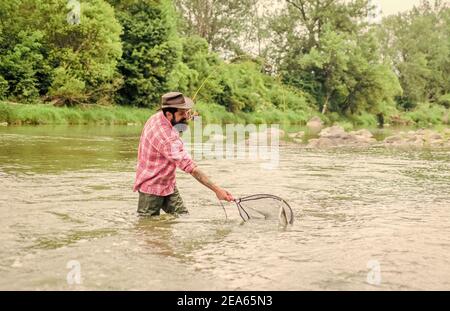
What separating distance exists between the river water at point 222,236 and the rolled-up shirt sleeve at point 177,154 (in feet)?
1.91

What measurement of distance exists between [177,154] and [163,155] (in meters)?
0.25

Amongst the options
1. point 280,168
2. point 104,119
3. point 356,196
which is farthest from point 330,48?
point 356,196

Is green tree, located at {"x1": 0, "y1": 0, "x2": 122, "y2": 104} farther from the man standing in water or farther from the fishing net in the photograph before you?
the fishing net

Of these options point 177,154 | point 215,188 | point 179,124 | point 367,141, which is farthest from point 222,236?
point 367,141

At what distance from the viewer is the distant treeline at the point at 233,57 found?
2923 centimetres

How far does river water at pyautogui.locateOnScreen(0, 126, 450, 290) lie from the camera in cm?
382

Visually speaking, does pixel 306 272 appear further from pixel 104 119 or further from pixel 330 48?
pixel 330 48

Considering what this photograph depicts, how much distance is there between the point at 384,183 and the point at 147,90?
91.9 ft

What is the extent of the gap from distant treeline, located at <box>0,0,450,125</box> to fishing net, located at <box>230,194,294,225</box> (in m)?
6.95

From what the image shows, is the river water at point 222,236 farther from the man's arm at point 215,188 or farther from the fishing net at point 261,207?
the man's arm at point 215,188

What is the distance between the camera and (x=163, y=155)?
593cm

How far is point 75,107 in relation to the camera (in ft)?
100

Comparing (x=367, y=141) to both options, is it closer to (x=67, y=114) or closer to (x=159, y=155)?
(x=67, y=114)

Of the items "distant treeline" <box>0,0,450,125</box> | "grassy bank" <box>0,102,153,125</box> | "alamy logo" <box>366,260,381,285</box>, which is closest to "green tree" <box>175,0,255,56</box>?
"distant treeline" <box>0,0,450,125</box>
